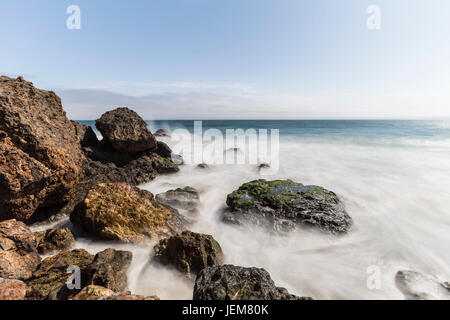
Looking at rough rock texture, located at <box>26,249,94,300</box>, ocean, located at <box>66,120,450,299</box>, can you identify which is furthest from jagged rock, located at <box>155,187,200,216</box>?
rough rock texture, located at <box>26,249,94,300</box>

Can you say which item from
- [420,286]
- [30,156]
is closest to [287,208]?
[420,286]

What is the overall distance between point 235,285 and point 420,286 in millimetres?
3466

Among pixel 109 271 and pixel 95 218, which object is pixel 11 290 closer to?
pixel 109 271

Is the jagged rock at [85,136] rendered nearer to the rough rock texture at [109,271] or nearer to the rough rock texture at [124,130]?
the rough rock texture at [124,130]

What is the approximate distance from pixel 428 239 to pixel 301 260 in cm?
346

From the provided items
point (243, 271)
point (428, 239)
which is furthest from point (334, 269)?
point (428, 239)

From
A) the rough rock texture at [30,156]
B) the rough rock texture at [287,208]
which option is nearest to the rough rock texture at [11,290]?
the rough rock texture at [30,156]

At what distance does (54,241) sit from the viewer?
3914 millimetres

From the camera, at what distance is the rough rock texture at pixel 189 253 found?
3.65m

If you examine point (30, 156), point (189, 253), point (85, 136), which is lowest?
point (189, 253)

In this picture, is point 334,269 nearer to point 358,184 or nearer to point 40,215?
point 358,184

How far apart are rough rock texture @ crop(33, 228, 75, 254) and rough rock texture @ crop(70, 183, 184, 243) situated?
418 millimetres
